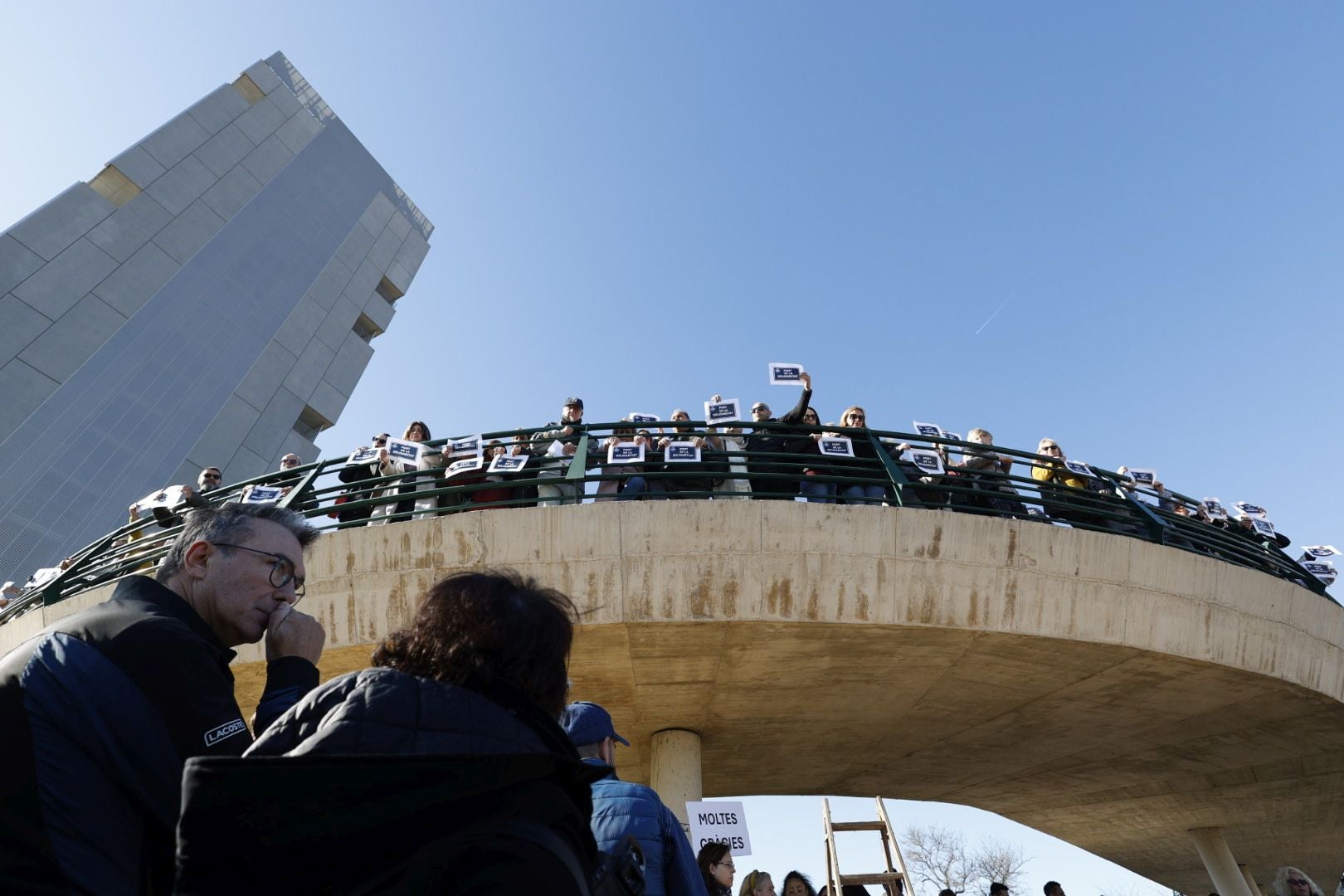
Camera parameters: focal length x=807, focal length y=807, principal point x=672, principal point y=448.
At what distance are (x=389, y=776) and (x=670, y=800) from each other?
29.1 ft

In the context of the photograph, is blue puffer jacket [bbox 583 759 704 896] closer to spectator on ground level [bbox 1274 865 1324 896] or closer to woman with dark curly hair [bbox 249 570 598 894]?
woman with dark curly hair [bbox 249 570 598 894]

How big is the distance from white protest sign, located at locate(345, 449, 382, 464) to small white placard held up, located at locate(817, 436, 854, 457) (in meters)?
5.22

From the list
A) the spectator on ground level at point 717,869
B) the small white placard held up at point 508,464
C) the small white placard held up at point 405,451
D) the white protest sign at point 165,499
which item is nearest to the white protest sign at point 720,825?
the spectator on ground level at point 717,869

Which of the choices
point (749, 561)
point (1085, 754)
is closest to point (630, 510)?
point (749, 561)

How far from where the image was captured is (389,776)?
4.19 feet

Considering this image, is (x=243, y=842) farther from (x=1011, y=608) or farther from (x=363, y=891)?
(x=1011, y=608)

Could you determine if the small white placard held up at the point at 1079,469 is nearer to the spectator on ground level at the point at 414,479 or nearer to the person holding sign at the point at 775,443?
the person holding sign at the point at 775,443

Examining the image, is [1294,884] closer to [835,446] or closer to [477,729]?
[835,446]

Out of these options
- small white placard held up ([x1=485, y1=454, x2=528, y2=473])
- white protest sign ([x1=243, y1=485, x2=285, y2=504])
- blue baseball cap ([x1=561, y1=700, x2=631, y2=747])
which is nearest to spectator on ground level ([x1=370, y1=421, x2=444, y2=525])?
small white placard held up ([x1=485, y1=454, x2=528, y2=473])

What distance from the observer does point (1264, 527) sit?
11.4m

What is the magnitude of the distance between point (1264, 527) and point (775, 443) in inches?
291

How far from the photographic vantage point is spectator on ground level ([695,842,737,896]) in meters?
5.28

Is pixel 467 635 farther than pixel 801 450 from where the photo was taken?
No

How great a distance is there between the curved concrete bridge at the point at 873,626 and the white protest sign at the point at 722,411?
1.50 m
